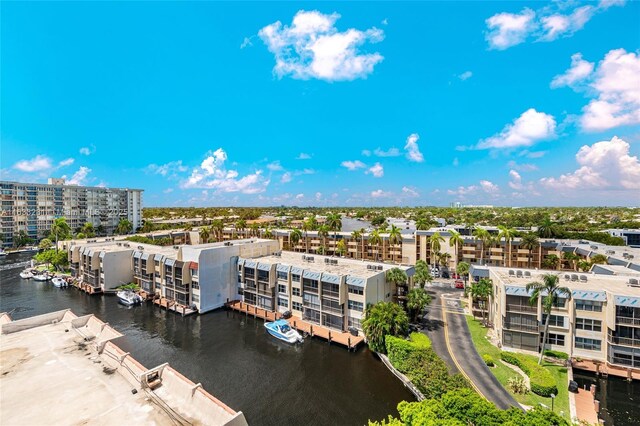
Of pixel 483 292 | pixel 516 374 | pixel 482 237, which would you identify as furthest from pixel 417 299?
pixel 482 237

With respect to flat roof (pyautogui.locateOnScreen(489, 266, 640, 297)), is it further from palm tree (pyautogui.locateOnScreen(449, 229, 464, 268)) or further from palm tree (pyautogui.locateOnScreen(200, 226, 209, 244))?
palm tree (pyautogui.locateOnScreen(200, 226, 209, 244))

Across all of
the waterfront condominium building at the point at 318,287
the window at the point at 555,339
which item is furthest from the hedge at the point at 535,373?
the waterfront condominium building at the point at 318,287

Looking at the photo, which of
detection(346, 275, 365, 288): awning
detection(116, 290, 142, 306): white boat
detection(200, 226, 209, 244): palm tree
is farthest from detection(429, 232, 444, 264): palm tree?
detection(200, 226, 209, 244): palm tree

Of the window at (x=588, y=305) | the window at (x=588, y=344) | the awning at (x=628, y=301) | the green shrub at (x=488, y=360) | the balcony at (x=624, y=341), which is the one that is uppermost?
the awning at (x=628, y=301)

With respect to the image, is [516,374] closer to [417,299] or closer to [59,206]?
[417,299]

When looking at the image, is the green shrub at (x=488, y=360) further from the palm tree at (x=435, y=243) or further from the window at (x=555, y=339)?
the palm tree at (x=435, y=243)
